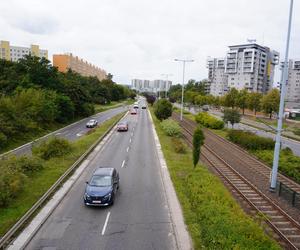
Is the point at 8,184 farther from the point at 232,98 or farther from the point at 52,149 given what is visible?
→ the point at 232,98

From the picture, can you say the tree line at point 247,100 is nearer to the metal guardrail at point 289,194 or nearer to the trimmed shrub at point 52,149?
the metal guardrail at point 289,194

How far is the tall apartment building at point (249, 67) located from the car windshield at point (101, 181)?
12478 cm

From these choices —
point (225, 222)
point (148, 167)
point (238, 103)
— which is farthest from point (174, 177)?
point (238, 103)

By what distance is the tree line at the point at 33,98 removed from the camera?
A: 3447 centimetres

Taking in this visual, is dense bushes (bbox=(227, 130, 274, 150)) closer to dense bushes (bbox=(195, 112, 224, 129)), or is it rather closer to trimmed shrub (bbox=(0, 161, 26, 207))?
dense bushes (bbox=(195, 112, 224, 129))

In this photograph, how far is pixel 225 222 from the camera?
38.5 feet

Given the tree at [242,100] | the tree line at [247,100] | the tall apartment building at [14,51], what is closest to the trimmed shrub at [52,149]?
the tree line at [247,100]

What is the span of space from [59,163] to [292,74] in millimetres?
142905

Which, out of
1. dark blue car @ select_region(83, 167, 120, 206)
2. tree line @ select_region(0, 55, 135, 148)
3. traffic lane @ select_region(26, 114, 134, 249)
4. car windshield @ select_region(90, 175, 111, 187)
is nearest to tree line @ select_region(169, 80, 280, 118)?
tree line @ select_region(0, 55, 135, 148)

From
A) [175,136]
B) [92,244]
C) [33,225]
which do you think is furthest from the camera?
[175,136]

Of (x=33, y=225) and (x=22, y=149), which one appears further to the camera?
(x=22, y=149)

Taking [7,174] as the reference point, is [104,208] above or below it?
below

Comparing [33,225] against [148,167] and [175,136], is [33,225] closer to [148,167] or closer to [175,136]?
A: [148,167]

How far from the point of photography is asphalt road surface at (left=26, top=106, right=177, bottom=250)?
37.5 feet
